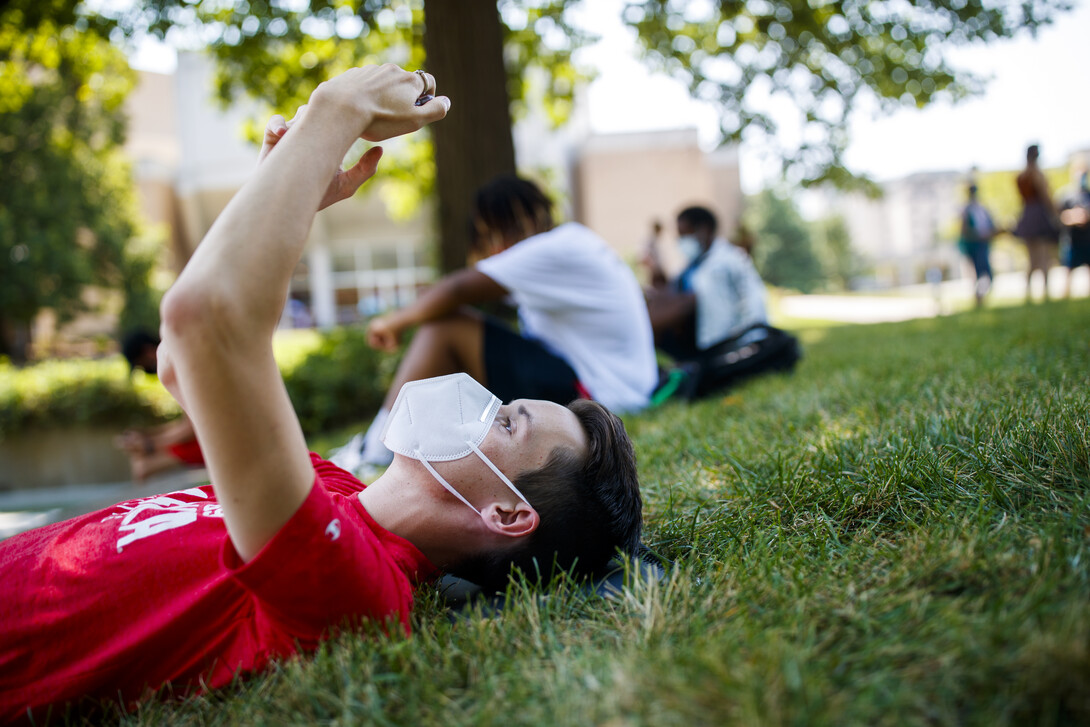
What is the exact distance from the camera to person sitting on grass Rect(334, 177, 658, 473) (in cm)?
408

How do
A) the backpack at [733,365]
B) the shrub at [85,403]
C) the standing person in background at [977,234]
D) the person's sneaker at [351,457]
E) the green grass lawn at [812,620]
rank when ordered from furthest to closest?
the standing person in background at [977,234], the shrub at [85,403], the backpack at [733,365], the person's sneaker at [351,457], the green grass lawn at [812,620]

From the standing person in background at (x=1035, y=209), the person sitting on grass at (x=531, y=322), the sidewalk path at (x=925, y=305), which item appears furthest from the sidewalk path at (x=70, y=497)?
the standing person in background at (x=1035, y=209)

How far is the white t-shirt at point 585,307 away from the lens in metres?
4.14

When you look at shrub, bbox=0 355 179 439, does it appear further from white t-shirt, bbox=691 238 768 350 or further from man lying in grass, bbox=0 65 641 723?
man lying in grass, bbox=0 65 641 723

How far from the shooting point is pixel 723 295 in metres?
7.28

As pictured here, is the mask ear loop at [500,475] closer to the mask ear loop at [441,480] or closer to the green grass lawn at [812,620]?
the mask ear loop at [441,480]

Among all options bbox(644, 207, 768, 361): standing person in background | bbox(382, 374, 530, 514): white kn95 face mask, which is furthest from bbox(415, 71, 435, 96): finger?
bbox(644, 207, 768, 361): standing person in background

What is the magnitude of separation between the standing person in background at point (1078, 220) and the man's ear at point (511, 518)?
12368 mm

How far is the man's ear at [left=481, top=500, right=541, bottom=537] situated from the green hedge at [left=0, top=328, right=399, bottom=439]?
23.1 feet

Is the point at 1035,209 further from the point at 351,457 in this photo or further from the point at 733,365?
the point at 351,457

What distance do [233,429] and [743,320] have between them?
6.91 metres

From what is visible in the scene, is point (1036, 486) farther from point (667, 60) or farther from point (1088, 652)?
point (667, 60)

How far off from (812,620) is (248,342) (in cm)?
112

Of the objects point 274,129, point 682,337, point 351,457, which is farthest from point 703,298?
point 274,129
